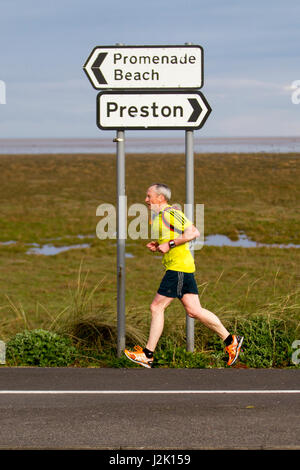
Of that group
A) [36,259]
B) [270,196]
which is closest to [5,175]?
[270,196]

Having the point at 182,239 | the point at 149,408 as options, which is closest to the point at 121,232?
the point at 182,239

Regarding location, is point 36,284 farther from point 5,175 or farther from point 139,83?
point 5,175

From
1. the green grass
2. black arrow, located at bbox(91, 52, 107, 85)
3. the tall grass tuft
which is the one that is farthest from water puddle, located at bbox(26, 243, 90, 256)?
black arrow, located at bbox(91, 52, 107, 85)

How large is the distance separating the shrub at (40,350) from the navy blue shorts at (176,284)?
1451 millimetres

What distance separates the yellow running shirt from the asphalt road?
116 cm

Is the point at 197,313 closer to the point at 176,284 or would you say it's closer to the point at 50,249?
the point at 176,284

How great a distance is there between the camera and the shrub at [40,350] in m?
8.30

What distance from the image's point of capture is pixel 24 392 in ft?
22.3

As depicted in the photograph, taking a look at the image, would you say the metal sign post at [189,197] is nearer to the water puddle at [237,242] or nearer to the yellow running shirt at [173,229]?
the yellow running shirt at [173,229]

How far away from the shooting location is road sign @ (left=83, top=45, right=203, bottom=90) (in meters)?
8.54

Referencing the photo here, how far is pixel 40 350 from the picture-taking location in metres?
8.38

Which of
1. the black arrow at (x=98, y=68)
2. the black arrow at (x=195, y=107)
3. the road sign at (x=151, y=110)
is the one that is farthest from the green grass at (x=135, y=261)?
the black arrow at (x=98, y=68)

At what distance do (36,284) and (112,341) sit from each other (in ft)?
50.7

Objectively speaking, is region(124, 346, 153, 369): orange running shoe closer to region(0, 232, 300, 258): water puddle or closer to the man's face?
the man's face
